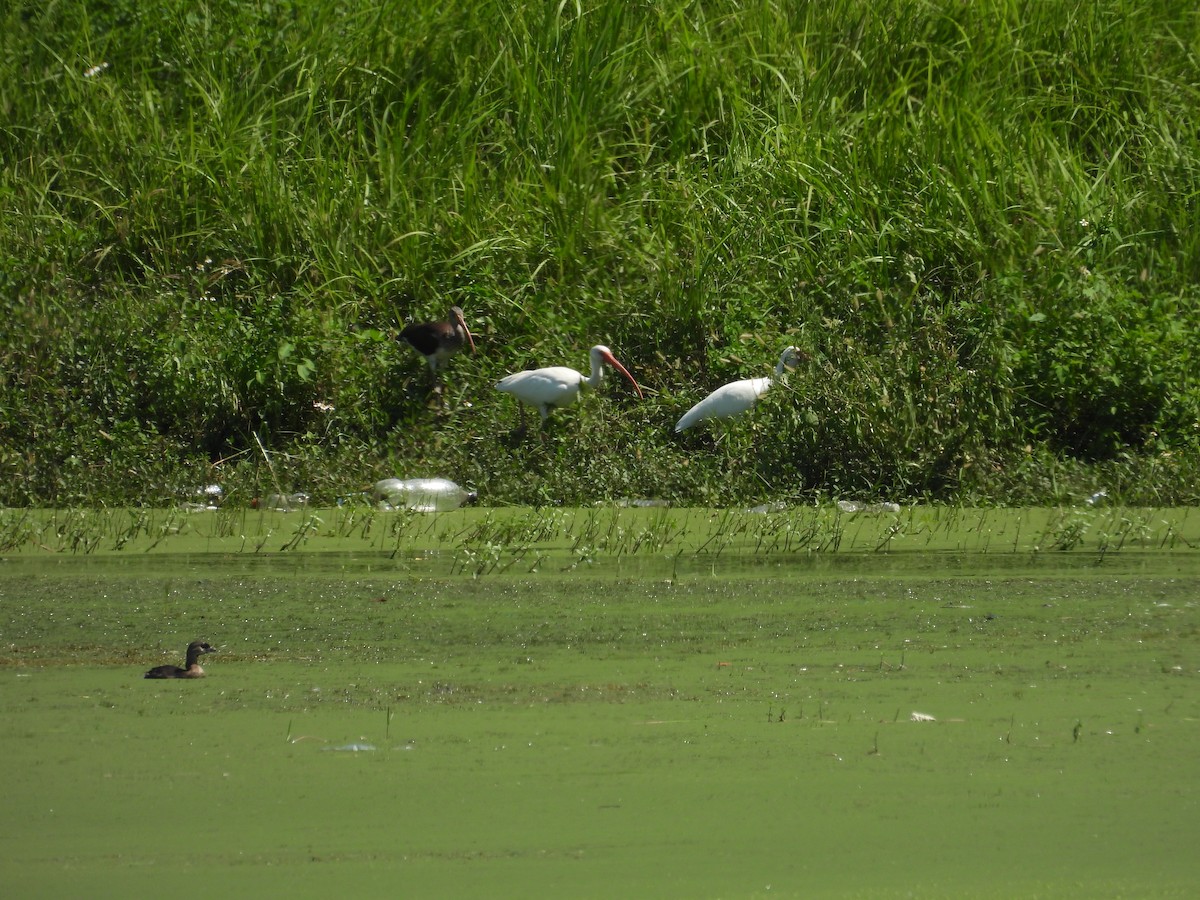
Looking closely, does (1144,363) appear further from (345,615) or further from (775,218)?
(345,615)

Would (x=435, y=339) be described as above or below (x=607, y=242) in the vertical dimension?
below

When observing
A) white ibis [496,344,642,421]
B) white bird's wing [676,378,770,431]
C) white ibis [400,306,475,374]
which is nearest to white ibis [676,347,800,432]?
white bird's wing [676,378,770,431]

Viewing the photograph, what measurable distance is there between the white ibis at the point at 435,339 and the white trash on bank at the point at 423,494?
0.91 metres

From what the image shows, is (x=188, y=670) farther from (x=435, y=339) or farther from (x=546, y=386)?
(x=435, y=339)

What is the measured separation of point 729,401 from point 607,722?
426 centimetres

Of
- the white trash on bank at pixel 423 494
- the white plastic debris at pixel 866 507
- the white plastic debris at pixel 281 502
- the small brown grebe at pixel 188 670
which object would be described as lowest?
the white plastic debris at pixel 281 502

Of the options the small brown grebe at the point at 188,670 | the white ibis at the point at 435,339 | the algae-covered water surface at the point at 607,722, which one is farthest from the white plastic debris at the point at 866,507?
the small brown grebe at the point at 188,670

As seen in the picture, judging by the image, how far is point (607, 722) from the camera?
3123 mm

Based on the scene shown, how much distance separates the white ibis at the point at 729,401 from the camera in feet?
23.9

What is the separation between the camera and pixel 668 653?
12.5ft

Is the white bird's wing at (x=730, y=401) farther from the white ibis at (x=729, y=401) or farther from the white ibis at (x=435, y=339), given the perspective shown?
the white ibis at (x=435, y=339)

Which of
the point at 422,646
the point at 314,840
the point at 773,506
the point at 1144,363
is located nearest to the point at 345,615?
the point at 422,646

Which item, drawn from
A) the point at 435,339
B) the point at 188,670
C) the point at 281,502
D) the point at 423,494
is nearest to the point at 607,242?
the point at 435,339

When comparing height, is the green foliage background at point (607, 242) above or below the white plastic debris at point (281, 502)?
above
